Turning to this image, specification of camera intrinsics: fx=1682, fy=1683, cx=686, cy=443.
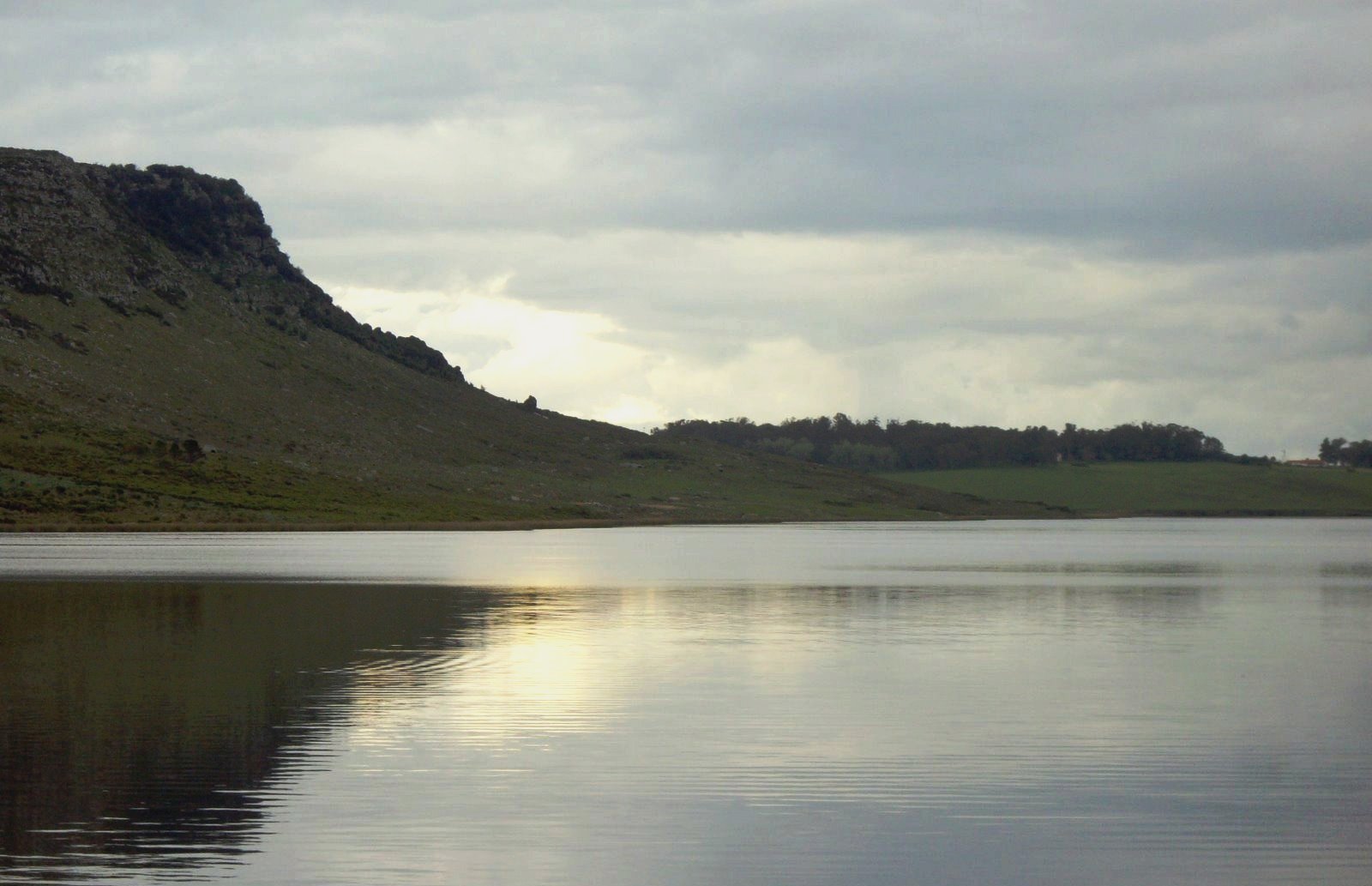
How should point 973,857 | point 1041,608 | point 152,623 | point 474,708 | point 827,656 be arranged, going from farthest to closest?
point 1041,608 < point 152,623 < point 827,656 < point 474,708 < point 973,857

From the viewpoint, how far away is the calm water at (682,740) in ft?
58.2

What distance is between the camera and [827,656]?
37.9 metres

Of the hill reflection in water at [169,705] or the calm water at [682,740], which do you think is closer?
the calm water at [682,740]

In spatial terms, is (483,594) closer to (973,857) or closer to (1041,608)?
(1041,608)

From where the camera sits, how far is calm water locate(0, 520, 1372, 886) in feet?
58.2

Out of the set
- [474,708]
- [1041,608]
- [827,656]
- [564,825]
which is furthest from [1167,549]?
[564,825]

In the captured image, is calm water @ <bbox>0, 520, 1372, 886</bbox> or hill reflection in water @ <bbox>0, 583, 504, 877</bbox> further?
hill reflection in water @ <bbox>0, 583, 504, 877</bbox>

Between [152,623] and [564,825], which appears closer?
[564,825]

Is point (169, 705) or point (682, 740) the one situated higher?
point (169, 705)

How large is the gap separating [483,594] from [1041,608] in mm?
19762

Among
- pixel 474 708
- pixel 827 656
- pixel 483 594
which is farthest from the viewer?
pixel 483 594

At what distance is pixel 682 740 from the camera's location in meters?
25.6

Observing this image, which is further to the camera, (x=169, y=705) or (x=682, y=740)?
(x=169, y=705)

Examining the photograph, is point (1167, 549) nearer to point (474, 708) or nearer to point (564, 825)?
point (474, 708)
